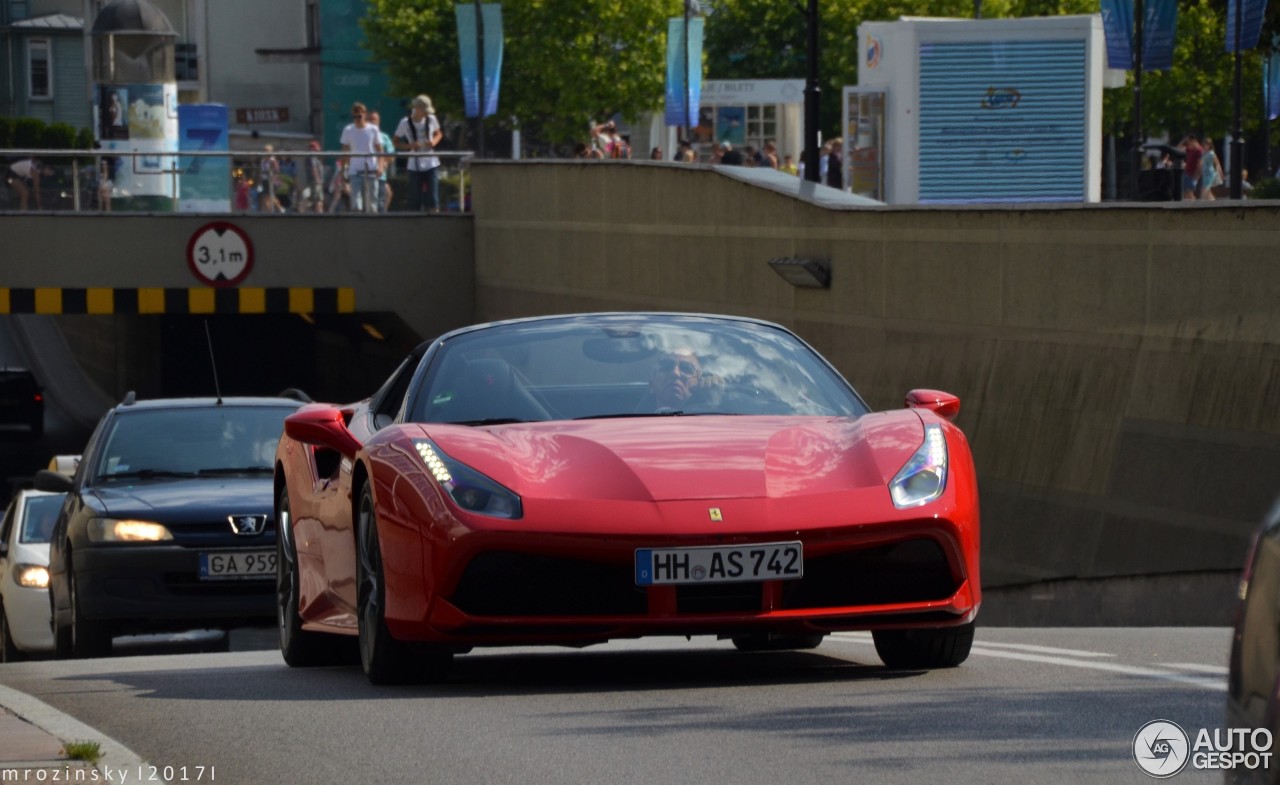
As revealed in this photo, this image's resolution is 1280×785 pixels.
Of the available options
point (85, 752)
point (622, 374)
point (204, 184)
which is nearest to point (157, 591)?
point (622, 374)

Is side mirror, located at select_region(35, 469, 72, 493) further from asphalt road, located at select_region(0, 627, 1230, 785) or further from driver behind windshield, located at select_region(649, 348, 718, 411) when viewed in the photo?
driver behind windshield, located at select_region(649, 348, 718, 411)

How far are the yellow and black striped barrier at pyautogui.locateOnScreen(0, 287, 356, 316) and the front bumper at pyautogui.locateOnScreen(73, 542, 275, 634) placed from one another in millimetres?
23640

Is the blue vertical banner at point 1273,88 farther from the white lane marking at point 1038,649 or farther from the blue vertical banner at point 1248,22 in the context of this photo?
the white lane marking at point 1038,649

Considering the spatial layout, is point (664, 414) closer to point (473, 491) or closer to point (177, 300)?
point (473, 491)

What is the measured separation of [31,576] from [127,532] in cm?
516

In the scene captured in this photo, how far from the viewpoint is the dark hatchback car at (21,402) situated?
4800 cm

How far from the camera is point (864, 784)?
223 inches

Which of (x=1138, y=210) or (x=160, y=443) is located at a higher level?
(x=1138, y=210)

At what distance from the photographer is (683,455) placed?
25.0 ft

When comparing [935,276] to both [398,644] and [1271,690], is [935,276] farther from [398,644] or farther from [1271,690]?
[1271,690]

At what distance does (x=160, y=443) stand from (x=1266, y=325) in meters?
6.93

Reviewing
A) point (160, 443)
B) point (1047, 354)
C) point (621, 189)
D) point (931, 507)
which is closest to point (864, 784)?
point (931, 507)

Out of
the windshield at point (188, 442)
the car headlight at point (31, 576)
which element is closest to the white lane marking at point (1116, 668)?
the windshield at point (188, 442)

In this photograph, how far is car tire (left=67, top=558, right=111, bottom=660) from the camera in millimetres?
13250
